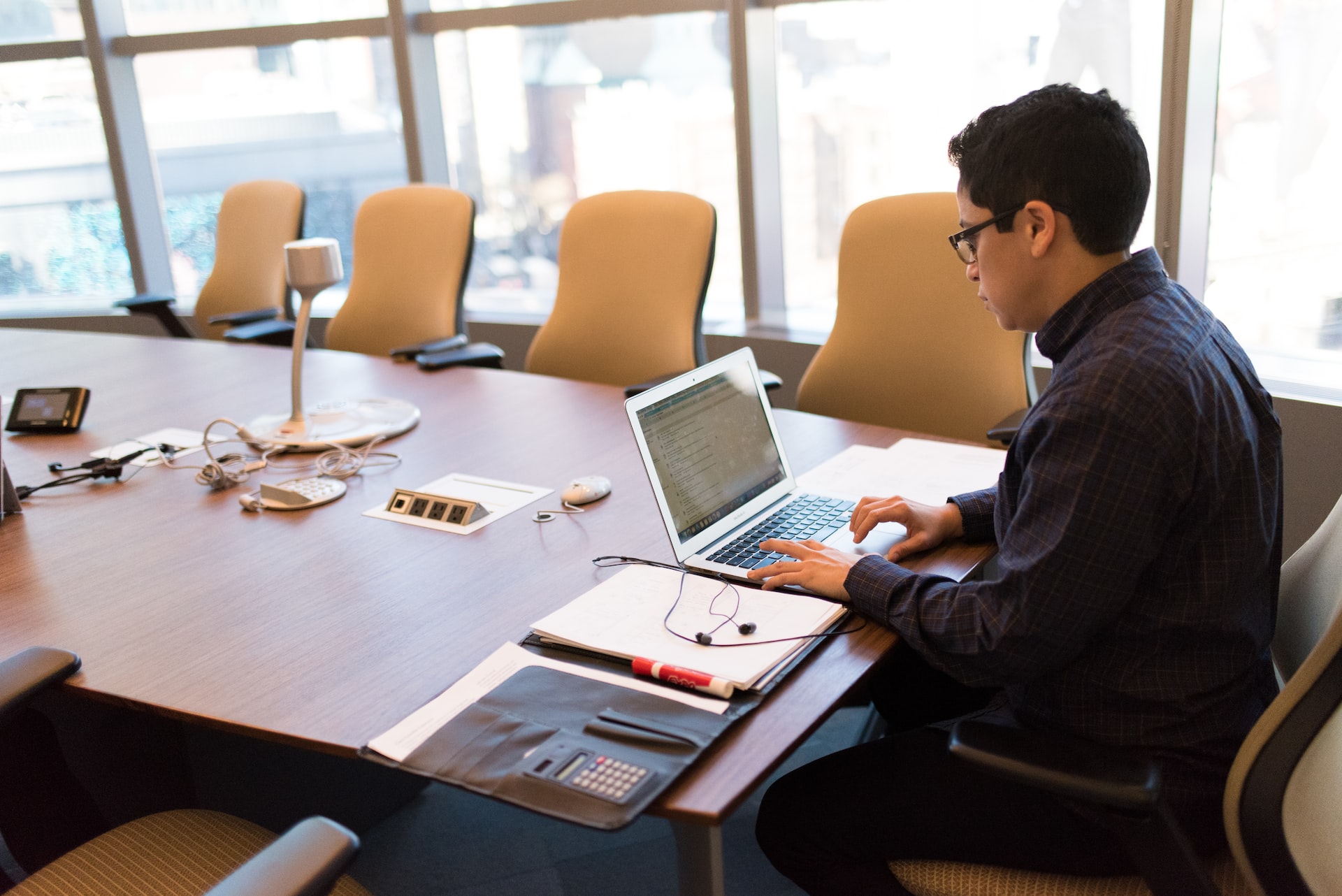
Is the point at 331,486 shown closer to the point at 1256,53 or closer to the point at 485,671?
the point at 485,671

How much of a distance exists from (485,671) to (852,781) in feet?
1.62

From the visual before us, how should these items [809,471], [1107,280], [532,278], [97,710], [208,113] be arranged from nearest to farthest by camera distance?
[1107,280] → [97,710] → [809,471] → [532,278] → [208,113]

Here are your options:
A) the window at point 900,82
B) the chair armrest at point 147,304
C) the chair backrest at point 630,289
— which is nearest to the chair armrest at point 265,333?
the chair armrest at point 147,304

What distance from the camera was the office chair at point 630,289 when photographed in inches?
110

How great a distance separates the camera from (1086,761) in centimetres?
111

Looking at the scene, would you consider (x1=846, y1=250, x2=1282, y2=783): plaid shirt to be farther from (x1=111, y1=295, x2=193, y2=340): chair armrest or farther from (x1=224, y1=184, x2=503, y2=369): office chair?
(x1=111, y1=295, x2=193, y2=340): chair armrest

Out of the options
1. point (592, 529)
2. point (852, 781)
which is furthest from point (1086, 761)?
point (592, 529)

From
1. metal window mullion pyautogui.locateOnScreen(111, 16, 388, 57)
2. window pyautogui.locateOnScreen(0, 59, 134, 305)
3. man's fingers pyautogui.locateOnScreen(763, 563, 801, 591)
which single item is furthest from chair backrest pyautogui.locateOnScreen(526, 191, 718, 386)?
window pyautogui.locateOnScreen(0, 59, 134, 305)

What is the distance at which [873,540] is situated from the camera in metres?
1.66

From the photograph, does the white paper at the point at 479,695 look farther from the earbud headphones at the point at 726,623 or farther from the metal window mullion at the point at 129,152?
the metal window mullion at the point at 129,152

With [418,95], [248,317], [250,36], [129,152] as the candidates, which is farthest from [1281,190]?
[129,152]

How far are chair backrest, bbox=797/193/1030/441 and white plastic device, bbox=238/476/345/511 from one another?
1133 mm

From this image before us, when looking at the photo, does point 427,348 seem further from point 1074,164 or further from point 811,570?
point 1074,164

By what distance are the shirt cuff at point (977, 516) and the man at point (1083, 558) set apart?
266mm
